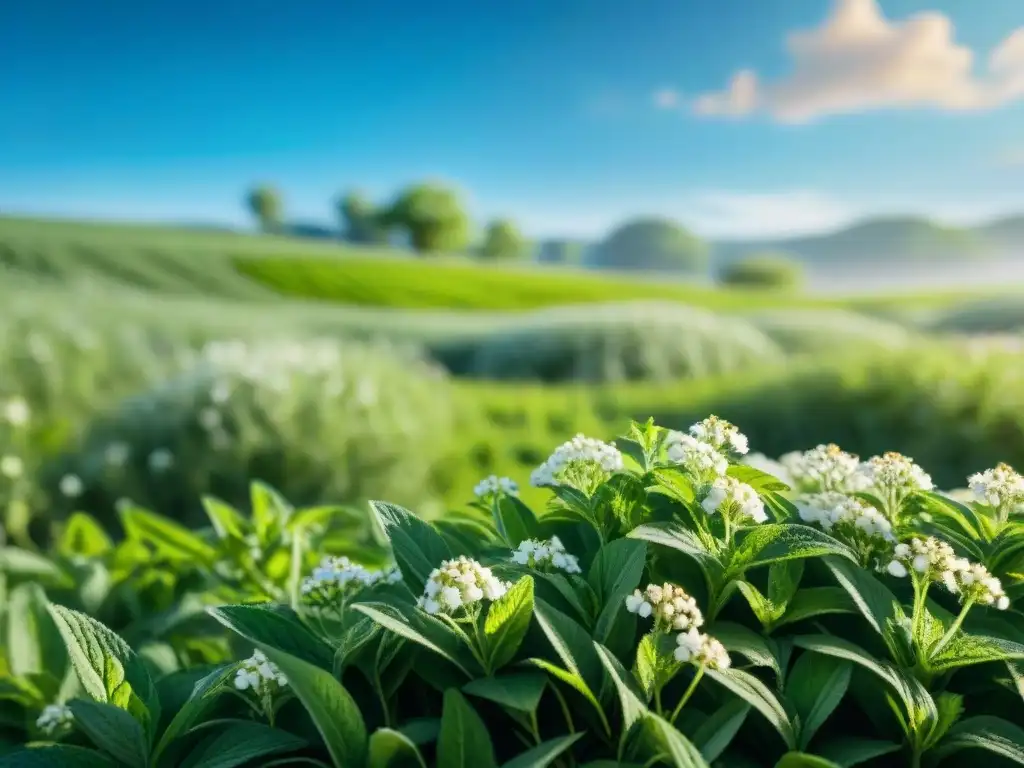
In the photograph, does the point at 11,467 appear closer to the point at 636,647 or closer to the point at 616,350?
the point at 636,647

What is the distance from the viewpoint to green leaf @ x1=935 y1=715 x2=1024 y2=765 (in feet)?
2.43

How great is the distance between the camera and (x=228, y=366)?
405 cm

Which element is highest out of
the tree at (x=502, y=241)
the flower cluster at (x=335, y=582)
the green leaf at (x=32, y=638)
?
the tree at (x=502, y=241)

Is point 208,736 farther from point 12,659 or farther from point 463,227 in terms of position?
point 463,227

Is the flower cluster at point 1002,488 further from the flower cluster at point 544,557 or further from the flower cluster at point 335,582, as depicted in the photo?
the flower cluster at point 335,582

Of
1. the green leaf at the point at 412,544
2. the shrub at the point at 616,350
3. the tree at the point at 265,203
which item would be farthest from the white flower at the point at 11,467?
the tree at the point at 265,203

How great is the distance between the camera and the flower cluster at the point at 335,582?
2.96 ft

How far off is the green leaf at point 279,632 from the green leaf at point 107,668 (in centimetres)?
11

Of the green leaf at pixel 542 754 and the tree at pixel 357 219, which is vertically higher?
the tree at pixel 357 219

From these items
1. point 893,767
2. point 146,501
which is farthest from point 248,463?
point 893,767

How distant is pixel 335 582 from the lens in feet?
2.99

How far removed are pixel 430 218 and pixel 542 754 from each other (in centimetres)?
4204

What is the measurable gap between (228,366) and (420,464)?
108cm

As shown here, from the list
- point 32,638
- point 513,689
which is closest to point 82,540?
point 32,638
